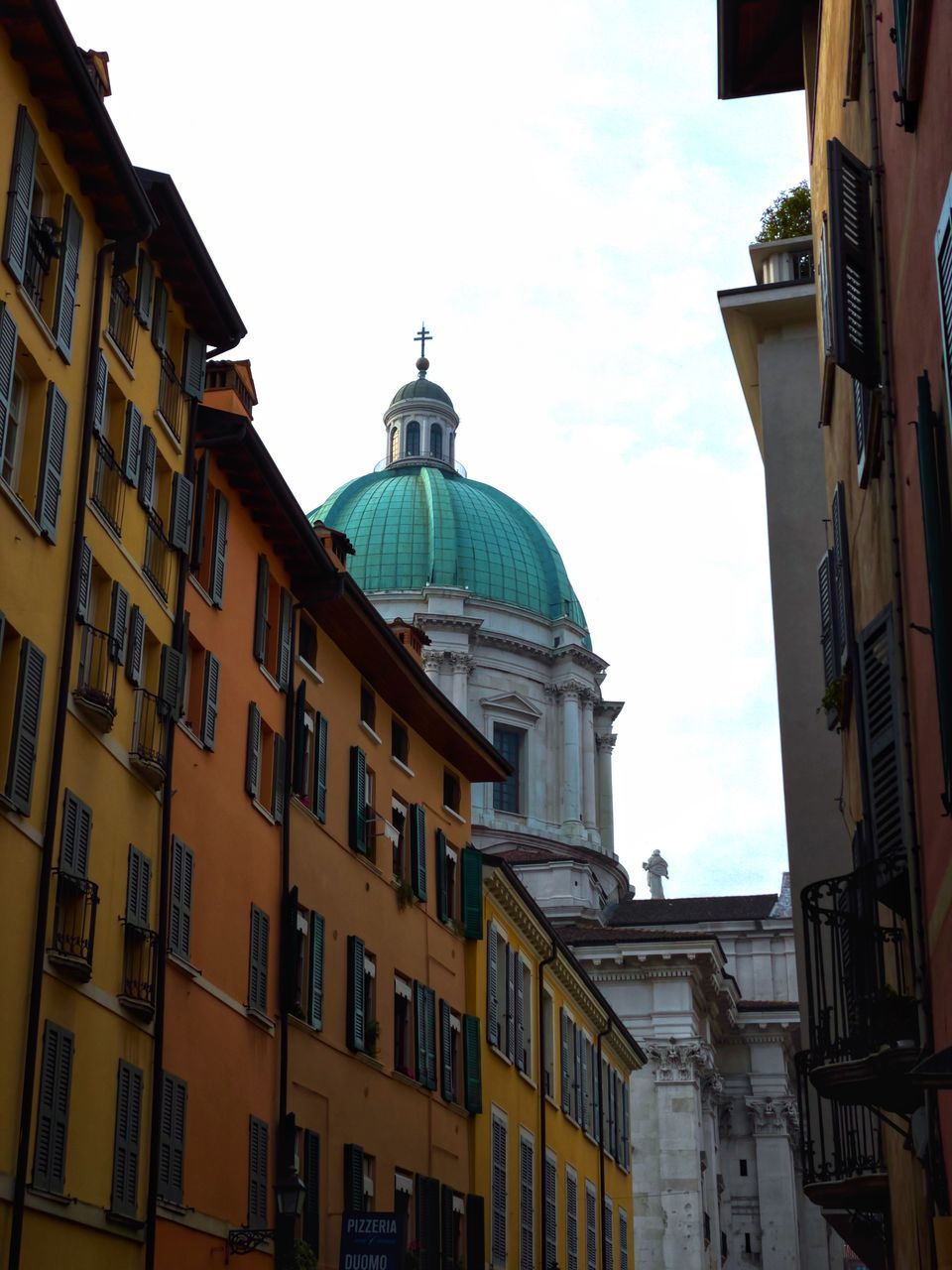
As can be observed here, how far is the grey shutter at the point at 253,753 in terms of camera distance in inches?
1011

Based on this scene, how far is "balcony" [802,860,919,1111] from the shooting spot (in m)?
12.8

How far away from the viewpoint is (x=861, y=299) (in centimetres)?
1412

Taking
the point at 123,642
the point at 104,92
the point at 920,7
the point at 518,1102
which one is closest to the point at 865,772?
the point at 920,7

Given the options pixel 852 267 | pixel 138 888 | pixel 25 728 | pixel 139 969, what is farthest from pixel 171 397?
pixel 852 267

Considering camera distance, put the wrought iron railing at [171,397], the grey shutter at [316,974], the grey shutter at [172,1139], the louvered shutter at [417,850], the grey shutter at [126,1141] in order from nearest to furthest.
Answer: the grey shutter at [126,1141], the grey shutter at [172,1139], the wrought iron railing at [171,397], the grey shutter at [316,974], the louvered shutter at [417,850]

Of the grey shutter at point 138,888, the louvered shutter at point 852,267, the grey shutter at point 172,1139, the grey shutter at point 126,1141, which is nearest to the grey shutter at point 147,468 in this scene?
the grey shutter at point 138,888

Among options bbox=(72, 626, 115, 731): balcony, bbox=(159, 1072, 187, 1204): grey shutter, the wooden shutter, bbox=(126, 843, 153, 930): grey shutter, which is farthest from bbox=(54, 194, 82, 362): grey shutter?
the wooden shutter

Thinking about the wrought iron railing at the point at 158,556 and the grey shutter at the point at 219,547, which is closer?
the wrought iron railing at the point at 158,556

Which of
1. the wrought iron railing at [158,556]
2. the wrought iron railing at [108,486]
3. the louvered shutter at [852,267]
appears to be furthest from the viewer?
the wrought iron railing at [158,556]

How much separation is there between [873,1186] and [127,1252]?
7.92m

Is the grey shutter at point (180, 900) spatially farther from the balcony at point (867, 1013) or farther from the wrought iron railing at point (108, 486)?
the balcony at point (867, 1013)

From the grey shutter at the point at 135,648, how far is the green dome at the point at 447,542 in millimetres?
58011

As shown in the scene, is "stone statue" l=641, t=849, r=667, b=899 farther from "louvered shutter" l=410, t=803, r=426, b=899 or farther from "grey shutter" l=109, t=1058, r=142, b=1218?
"grey shutter" l=109, t=1058, r=142, b=1218

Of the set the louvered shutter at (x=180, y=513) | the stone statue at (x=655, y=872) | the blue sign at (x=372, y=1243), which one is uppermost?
the stone statue at (x=655, y=872)
